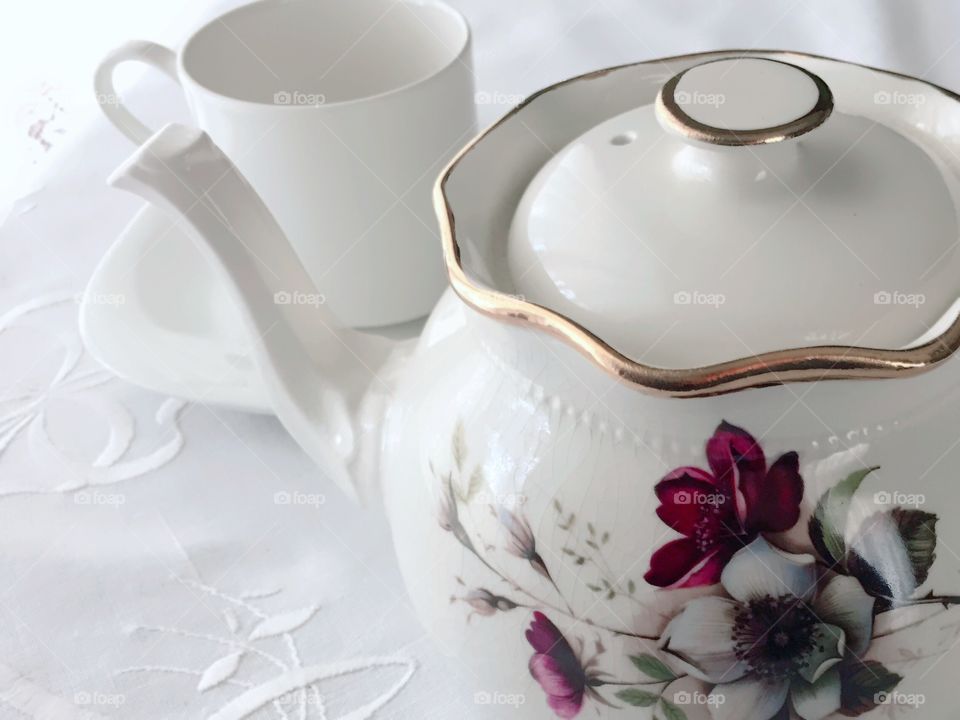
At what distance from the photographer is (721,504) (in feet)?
1.59

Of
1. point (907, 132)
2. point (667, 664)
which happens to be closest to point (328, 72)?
point (907, 132)

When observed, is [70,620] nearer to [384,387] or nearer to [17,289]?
[384,387]

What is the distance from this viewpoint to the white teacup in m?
0.83

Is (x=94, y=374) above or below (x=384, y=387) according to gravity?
below

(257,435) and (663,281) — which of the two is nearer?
(663,281)

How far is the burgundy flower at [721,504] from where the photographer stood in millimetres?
481

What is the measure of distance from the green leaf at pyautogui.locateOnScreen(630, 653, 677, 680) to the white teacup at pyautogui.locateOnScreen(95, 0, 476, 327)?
0.34 meters

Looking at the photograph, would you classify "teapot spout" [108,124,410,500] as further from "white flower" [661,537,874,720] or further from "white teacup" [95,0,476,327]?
"white flower" [661,537,874,720]

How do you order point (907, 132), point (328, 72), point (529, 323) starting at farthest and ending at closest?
1. point (328, 72)
2. point (907, 132)
3. point (529, 323)

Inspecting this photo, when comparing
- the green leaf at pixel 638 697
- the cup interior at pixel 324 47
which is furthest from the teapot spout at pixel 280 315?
the cup interior at pixel 324 47

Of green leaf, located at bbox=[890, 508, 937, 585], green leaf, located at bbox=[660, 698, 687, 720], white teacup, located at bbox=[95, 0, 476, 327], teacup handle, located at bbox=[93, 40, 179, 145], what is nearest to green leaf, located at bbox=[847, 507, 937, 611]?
green leaf, located at bbox=[890, 508, 937, 585]

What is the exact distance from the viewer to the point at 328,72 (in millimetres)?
1036

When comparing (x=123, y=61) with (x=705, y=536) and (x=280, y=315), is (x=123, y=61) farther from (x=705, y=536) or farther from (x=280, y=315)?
(x=705, y=536)

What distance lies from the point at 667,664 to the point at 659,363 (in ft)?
0.48
